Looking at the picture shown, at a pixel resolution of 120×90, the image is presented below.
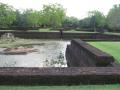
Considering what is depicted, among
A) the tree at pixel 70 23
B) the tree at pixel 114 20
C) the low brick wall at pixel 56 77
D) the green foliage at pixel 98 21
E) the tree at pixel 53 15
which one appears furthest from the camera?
the tree at pixel 70 23

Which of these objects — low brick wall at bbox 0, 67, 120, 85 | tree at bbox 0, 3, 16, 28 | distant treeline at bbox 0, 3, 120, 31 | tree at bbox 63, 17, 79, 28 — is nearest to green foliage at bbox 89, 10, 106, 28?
distant treeline at bbox 0, 3, 120, 31

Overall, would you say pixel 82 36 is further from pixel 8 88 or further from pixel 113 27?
pixel 8 88

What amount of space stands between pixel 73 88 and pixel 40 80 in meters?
0.80

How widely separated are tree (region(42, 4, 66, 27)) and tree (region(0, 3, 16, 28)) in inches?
369

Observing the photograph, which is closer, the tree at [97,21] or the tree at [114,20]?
the tree at [114,20]

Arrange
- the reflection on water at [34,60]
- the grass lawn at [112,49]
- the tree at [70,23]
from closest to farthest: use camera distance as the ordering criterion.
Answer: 1. the grass lawn at [112,49]
2. the reflection on water at [34,60]
3. the tree at [70,23]

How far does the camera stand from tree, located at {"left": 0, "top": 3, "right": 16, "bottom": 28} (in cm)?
6388

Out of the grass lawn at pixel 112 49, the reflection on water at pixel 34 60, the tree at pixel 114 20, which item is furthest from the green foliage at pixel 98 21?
the grass lawn at pixel 112 49

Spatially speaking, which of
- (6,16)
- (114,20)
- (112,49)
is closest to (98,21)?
(114,20)

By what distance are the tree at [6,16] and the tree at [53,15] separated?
30.7 feet

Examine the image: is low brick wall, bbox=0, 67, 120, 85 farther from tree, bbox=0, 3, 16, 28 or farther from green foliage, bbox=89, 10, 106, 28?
tree, bbox=0, 3, 16, 28

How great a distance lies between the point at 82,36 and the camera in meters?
47.5

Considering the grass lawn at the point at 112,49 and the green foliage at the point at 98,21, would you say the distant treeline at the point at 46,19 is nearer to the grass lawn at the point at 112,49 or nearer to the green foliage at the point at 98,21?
the green foliage at the point at 98,21

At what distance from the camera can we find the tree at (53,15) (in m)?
70.1
